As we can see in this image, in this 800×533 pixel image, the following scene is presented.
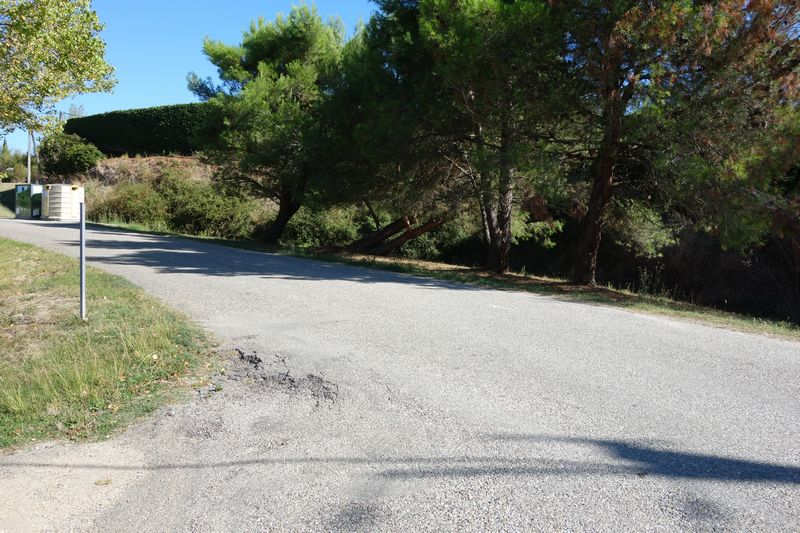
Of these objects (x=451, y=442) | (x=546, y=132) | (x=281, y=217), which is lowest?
(x=451, y=442)

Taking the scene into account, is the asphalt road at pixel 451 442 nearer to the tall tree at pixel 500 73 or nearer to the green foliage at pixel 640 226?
the tall tree at pixel 500 73

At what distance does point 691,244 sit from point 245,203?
21.5 metres

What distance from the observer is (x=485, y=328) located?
27.5ft

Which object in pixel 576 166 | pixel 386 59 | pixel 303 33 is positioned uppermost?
pixel 303 33

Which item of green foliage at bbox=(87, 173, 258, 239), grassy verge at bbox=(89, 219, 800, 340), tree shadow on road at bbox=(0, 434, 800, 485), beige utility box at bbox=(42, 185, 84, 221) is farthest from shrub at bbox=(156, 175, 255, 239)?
tree shadow on road at bbox=(0, 434, 800, 485)

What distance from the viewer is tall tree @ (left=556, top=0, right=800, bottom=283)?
12180 mm

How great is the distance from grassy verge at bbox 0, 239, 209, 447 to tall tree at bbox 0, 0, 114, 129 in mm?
4139

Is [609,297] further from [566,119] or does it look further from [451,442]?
[451,442]

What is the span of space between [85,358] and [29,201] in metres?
27.4

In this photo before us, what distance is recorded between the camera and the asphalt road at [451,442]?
12.0 feet

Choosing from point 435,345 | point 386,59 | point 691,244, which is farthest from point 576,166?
point 435,345

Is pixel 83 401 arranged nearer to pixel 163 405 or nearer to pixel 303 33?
pixel 163 405

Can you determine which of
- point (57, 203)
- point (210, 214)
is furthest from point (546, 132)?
point (57, 203)

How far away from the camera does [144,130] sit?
42.7 meters
